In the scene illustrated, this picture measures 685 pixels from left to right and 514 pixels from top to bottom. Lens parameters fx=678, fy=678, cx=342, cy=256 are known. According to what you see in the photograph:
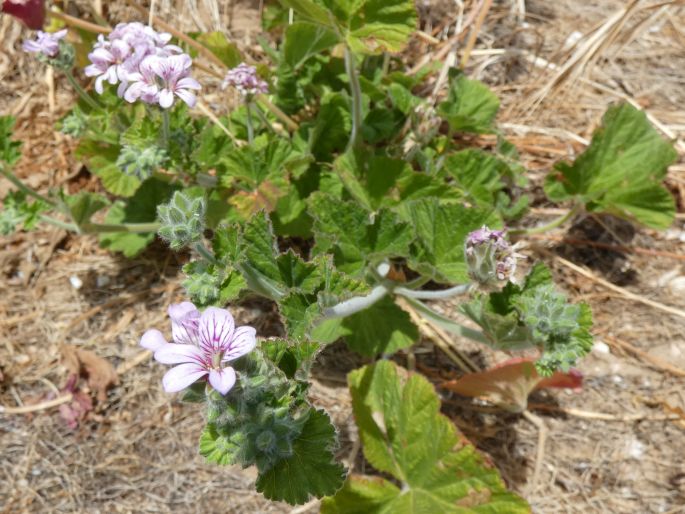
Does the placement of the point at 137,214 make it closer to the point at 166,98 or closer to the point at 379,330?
the point at 166,98

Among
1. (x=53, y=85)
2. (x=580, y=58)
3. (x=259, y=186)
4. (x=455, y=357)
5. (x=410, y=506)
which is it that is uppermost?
(x=580, y=58)

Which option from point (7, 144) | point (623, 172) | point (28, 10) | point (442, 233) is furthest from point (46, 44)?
point (623, 172)

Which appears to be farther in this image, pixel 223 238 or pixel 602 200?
pixel 602 200

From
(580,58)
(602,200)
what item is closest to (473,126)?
(602,200)

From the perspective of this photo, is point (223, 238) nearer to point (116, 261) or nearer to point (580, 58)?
point (116, 261)

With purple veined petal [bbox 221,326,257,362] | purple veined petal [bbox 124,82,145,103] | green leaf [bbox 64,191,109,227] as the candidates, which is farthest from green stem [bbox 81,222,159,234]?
purple veined petal [bbox 221,326,257,362]

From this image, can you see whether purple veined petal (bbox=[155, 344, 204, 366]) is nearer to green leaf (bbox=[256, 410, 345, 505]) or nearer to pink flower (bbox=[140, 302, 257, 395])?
pink flower (bbox=[140, 302, 257, 395])
